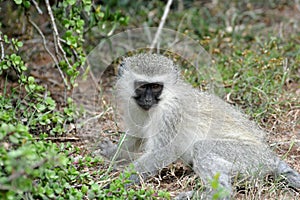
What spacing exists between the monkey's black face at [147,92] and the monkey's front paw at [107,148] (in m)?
0.87

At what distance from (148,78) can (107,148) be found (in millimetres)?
1149

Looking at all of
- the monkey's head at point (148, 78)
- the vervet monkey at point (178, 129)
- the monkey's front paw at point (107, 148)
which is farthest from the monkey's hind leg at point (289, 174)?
the monkey's front paw at point (107, 148)

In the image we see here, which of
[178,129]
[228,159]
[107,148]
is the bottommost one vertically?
[107,148]

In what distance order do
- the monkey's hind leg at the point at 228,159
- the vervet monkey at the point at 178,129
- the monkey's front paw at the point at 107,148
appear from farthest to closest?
the monkey's front paw at the point at 107,148, the vervet monkey at the point at 178,129, the monkey's hind leg at the point at 228,159

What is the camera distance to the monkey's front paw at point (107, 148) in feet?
19.8

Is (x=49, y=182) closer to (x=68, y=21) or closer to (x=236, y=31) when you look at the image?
(x=68, y=21)

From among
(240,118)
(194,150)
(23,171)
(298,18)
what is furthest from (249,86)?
(23,171)

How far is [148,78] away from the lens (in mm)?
5320

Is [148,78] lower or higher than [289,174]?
higher

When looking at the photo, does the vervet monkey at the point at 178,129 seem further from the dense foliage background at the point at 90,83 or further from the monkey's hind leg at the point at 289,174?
the dense foliage background at the point at 90,83

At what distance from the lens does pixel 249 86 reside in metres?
7.02

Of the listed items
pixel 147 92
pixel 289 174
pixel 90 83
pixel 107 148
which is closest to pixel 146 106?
pixel 147 92

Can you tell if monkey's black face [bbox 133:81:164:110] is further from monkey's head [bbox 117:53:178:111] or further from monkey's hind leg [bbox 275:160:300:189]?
monkey's hind leg [bbox 275:160:300:189]

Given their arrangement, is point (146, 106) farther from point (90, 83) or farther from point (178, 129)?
point (90, 83)
